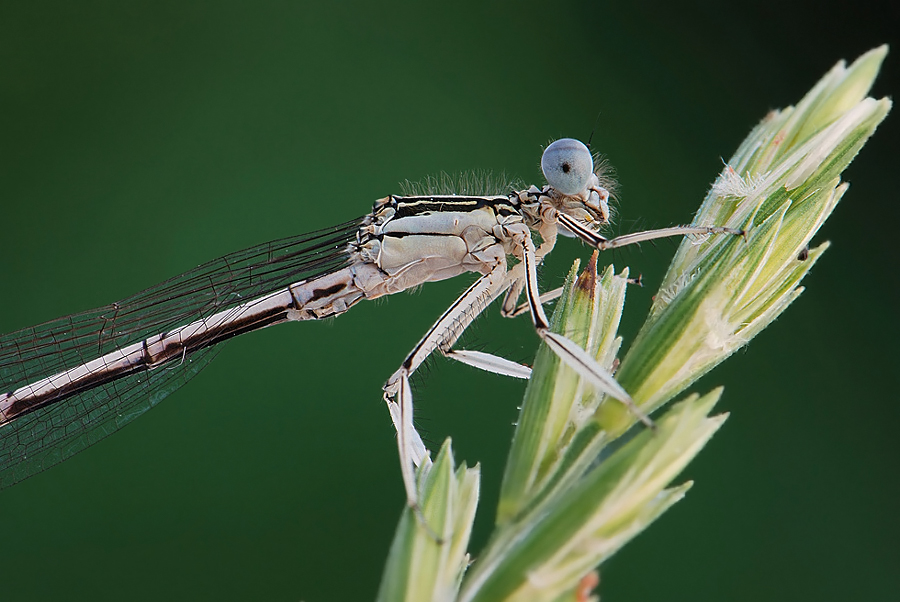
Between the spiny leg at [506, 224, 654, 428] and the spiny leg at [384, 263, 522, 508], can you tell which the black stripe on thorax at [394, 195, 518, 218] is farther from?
the spiny leg at [506, 224, 654, 428]

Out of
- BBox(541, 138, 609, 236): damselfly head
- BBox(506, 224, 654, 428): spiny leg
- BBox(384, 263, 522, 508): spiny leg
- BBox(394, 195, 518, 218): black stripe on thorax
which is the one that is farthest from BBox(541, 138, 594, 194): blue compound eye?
BBox(506, 224, 654, 428): spiny leg

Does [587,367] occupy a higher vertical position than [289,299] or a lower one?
lower

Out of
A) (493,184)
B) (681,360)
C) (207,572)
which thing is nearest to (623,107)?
(493,184)

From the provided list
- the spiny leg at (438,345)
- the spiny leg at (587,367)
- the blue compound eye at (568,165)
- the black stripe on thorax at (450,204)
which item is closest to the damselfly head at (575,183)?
the blue compound eye at (568,165)

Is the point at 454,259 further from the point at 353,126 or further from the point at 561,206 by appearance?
the point at 353,126

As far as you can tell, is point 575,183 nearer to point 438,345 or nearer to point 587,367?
point 438,345

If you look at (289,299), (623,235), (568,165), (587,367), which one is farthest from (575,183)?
(587,367)

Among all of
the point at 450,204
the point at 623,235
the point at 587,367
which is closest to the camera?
the point at 587,367

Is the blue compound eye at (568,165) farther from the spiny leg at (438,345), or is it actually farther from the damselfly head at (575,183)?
the spiny leg at (438,345)
